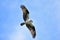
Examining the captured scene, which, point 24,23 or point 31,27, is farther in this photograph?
point 31,27

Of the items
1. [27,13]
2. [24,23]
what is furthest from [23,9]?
[24,23]

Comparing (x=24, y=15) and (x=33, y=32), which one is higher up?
(x=24, y=15)

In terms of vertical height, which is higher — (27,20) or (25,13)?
(25,13)

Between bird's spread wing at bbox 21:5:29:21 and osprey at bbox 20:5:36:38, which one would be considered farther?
bird's spread wing at bbox 21:5:29:21

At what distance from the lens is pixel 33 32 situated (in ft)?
69.4

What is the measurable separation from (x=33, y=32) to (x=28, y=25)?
1.08 metres

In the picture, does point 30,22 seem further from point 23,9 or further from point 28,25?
point 23,9

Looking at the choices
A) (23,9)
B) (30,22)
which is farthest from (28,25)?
(23,9)

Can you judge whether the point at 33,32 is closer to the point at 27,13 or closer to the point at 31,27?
the point at 31,27

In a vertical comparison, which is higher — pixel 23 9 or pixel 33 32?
pixel 23 9

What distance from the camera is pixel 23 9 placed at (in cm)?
2089

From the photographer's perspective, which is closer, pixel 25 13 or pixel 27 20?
pixel 27 20

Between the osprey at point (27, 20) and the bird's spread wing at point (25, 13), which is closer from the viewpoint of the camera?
the osprey at point (27, 20)

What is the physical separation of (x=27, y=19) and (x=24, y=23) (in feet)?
3.16
